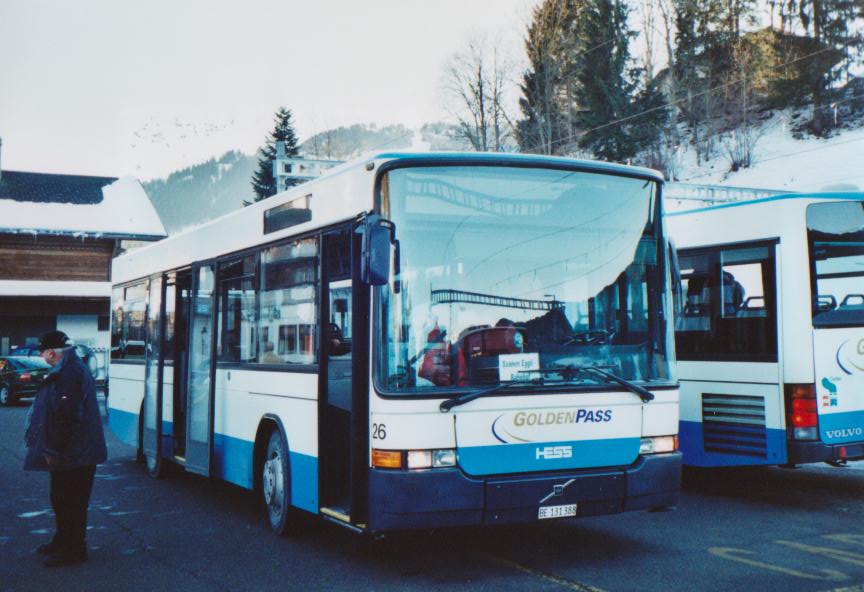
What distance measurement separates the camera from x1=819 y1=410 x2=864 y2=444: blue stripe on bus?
8.88m

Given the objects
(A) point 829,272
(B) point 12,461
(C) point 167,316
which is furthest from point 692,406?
(B) point 12,461

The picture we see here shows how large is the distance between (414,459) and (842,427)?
5.02 metres

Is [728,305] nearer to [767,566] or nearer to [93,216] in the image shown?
[767,566]

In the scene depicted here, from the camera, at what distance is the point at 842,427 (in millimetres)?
9008

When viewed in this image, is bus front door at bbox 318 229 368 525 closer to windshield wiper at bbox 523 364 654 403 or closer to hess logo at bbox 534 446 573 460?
hess logo at bbox 534 446 573 460

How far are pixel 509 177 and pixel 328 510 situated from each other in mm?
2838

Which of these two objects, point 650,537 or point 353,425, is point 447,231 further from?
point 650,537

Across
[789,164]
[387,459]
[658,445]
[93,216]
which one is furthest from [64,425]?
[93,216]

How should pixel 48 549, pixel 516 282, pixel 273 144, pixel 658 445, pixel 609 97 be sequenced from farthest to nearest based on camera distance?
1. pixel 273 144
2. pixel 609 97
3. pixel 48 549
4. pixel 658 445
5. pixel 516 282

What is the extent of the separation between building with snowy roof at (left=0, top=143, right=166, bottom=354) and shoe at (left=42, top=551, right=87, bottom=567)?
3904 cm

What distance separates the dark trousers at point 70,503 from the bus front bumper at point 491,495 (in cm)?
249

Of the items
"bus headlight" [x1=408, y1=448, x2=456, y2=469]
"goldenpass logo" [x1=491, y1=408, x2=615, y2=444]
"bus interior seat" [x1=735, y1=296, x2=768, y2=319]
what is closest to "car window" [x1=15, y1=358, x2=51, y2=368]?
"bus interior seat" [x1=735, y1=296, x2=768, y2=319]

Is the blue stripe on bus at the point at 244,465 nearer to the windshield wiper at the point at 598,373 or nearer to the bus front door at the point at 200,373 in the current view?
the bus front door at the point at 200,373

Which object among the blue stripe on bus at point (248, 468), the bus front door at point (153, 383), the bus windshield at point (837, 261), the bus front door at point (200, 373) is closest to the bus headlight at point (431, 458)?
the blue stripe on bus at point (248, 468)
